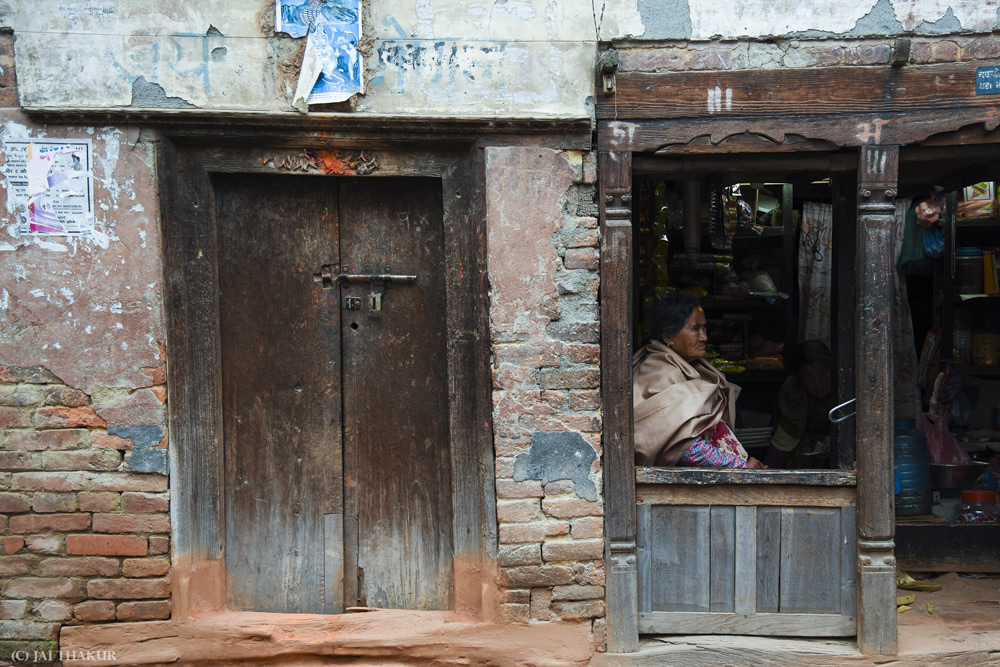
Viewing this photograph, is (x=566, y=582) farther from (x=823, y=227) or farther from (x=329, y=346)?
(x=823, y=227)

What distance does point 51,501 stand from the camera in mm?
3490

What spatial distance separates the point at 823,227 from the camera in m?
5.49

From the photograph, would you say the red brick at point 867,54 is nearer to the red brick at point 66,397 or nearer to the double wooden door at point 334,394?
the double wooden door at point 334,394

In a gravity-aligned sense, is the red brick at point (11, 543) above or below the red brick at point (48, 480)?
below

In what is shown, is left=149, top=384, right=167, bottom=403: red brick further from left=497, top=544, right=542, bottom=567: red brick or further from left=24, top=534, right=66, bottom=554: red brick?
left=497, top=544, right=542, bottom=567: red brick

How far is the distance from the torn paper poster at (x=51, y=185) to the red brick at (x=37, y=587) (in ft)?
5.14

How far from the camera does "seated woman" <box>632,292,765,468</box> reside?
3.68 metres

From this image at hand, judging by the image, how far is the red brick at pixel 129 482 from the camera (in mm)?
3494

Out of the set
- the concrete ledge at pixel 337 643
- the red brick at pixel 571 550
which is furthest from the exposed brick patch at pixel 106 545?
the red brick at pixel 571 550

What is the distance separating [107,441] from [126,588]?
0.68 meters

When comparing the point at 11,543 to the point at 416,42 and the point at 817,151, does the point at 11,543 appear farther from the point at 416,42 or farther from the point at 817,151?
the point at 817,151

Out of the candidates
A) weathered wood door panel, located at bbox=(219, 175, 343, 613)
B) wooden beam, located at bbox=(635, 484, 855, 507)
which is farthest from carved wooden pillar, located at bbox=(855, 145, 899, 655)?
weathered wood door panel, located at bbox=(219, 175, 343, 613)

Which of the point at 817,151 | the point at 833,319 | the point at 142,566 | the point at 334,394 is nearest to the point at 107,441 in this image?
the point at 142,566

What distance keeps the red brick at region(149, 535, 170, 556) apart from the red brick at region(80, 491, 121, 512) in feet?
0.77
